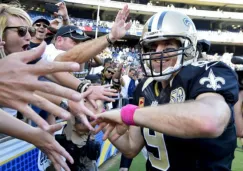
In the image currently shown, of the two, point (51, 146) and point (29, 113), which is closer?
point (29, 113)

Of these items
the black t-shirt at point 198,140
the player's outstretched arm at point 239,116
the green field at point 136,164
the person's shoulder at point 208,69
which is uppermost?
the person's shoulder at point 208,69

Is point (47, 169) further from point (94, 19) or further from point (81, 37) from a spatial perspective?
point (94, 19)

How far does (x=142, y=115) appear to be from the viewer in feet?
4.86

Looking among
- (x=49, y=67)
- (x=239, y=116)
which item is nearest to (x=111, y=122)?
(x=49, y=67)

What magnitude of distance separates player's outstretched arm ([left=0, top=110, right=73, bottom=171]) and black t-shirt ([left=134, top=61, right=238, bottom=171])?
64 centimetres

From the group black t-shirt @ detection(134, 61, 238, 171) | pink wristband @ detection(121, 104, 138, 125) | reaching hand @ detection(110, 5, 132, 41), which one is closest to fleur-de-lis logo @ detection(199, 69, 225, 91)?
black t-shirt @ detection(134, 61, 238, 171)

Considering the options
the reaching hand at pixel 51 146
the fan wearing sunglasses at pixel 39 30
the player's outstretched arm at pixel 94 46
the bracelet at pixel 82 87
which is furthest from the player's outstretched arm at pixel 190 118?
the fan wearing sunglasses at pixel 39 30

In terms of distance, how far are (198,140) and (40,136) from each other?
0.83 m

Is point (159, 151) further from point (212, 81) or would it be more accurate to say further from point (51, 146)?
point (51, 146)

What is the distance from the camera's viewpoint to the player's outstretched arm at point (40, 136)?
4.51ft

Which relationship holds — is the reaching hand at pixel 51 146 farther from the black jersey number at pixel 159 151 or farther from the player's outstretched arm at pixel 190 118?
the black jersey number at pixel 159 151

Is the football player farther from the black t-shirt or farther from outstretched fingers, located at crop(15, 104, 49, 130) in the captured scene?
outstretched fingers, located at crop(15, 104, 49, 130)

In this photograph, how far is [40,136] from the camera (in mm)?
1398

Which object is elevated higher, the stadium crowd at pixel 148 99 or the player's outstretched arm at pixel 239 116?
the stadium crowd at pixel 148 99
